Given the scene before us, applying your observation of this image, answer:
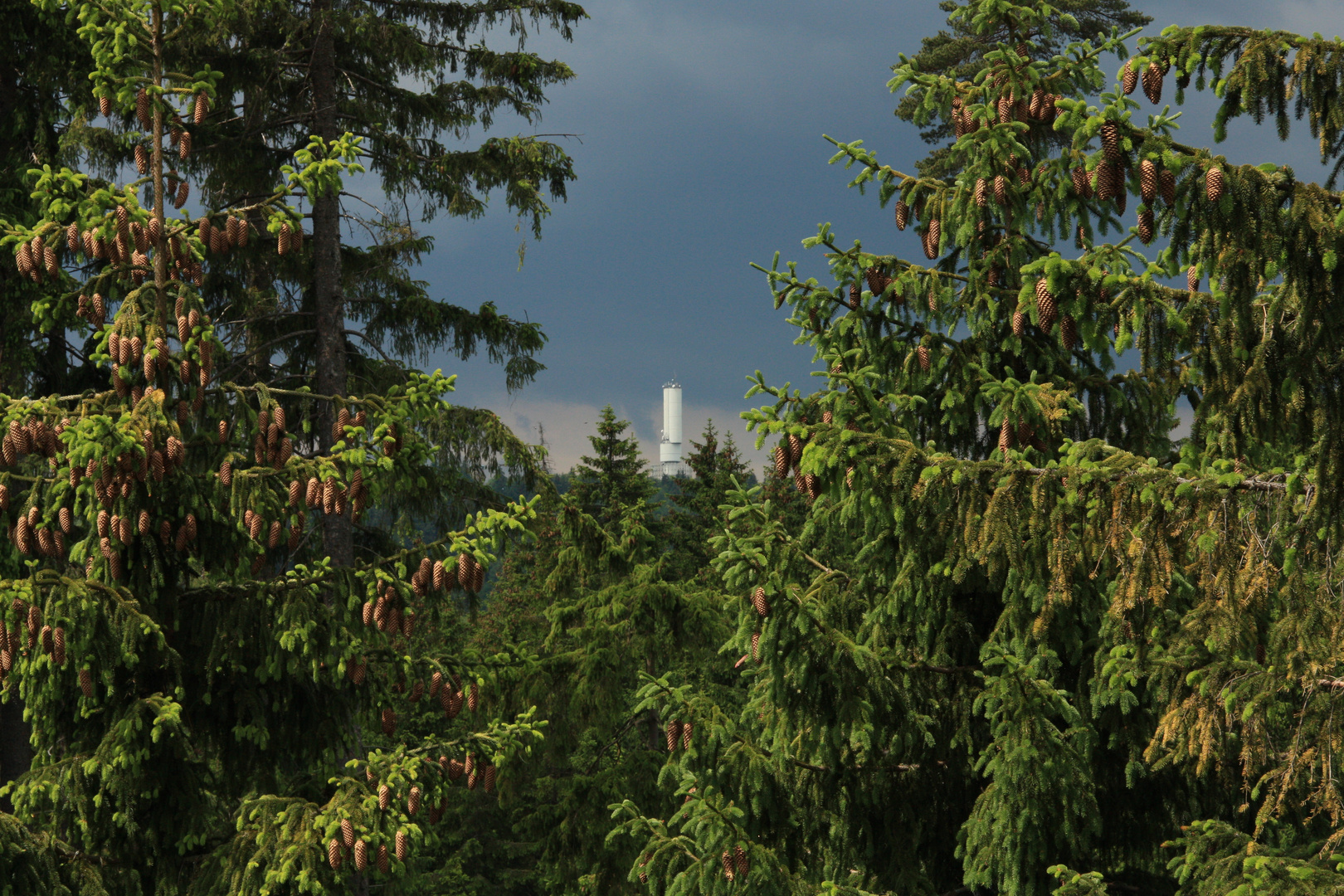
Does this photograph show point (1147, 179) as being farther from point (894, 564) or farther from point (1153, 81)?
point (894, 564)

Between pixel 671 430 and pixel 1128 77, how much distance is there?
515ft

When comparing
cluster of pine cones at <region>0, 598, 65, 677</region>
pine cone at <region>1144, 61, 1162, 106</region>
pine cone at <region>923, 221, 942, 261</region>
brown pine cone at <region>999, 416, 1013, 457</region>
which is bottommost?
cluster of pine cones at <region>0, 598, 65, 677</region>

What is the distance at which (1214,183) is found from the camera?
3.94 m

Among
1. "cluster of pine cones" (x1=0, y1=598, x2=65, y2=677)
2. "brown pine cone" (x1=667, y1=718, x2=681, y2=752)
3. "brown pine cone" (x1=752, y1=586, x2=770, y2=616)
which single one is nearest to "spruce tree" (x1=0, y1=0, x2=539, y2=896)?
"cluster of pine cones" (x1=0, y1=598, x2=65, y2=677)

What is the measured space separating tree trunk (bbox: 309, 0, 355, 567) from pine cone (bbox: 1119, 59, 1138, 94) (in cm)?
943

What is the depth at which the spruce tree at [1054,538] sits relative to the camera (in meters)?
4.24

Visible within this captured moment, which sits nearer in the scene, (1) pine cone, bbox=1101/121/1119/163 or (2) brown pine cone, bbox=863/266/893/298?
(1) pine cone, bbox=1101/121/1119/163

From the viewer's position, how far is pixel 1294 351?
4414 millimetres

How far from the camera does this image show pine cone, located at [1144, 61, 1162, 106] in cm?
419

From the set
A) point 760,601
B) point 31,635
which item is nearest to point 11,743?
point 31,635

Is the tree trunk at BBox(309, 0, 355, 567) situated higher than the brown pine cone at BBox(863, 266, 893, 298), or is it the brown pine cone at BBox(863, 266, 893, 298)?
the tree trunk at BBox(309, 0, 355, 567)

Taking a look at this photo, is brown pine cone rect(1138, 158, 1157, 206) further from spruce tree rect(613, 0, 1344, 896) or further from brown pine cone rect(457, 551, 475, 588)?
brown pine cone rect(457, 551, 475, 588)

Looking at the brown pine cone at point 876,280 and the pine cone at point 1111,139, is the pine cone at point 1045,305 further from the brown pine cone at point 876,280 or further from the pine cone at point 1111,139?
the brown pine cone at point 876,280

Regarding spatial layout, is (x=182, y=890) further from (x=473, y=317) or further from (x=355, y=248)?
(x=355, y=248)
